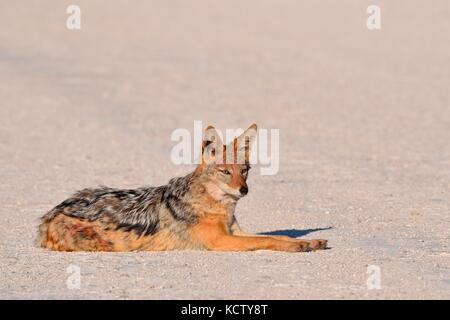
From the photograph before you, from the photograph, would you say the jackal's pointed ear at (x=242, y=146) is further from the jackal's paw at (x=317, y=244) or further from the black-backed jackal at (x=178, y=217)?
the jackal's paw at (x=317, y=244)

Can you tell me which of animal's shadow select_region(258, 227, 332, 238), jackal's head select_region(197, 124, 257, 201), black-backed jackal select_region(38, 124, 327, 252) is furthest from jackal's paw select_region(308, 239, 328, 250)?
animal's shadow select_region(258, 227, 332, 238)

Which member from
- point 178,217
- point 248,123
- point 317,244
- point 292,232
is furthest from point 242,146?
point 248,123

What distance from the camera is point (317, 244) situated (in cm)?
896

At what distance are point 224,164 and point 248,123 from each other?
1063cm

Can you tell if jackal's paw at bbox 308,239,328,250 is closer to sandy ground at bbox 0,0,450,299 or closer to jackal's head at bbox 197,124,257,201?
sandy ground at bbox 0,0,450,299

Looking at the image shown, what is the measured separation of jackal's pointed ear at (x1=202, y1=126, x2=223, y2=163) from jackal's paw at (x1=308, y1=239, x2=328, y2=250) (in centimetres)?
106

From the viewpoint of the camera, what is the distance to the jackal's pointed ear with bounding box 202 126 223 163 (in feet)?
29.7

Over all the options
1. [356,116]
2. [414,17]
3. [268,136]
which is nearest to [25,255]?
[268,136]

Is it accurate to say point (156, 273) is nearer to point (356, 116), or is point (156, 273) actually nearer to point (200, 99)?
point (356, 116)

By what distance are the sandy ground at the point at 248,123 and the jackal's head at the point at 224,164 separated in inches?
21.9

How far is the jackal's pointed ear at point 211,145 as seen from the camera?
29.7ft

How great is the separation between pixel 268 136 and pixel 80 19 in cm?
1855

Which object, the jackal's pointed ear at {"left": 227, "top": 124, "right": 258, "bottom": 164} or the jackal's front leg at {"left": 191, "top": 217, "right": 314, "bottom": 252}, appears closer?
the jackal's front leg at {"left": 191, "top": 217, "right": 314, "bottom": 252}

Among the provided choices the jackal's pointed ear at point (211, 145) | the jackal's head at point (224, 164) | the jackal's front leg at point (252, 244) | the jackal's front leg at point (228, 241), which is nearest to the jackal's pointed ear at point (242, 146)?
the jackal's head at point (224, 164)
